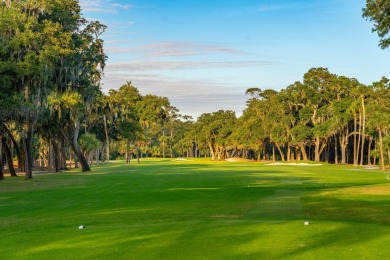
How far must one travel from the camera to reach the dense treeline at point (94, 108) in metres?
37.9

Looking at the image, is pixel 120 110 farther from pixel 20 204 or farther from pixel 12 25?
pixel 20 204

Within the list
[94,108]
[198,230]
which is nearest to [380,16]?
[198,230]

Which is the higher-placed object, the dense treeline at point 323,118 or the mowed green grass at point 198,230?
the dense treeline at point 323,118

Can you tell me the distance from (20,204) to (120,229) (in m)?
11.8

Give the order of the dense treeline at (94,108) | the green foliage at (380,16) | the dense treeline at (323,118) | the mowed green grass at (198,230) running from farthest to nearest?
the dense treeline at (323,118) < the dense treeline at (94,108) < the green foliage at (380,16) < the mowed green grass at (198,230)

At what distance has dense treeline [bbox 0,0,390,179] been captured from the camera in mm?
37938

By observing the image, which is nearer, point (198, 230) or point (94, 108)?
point (198, 230)

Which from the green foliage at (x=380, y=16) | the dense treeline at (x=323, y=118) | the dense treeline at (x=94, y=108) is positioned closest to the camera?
the green foliage at (x=380, y=16)

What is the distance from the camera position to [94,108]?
Result: 73.6 metres

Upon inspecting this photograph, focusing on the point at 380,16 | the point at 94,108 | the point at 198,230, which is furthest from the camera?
the point at 94,108

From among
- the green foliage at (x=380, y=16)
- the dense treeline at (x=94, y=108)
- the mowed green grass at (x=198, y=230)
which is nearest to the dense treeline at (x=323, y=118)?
the dense treeline at (x=94, y=108)

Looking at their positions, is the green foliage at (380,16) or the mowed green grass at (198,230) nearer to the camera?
the mowed green grass at (198,230)

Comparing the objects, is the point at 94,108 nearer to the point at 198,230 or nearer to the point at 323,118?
the point at 323,118

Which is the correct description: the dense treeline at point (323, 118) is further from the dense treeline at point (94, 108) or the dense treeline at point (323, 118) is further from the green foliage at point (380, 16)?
the green foliage at point (380, 16)
